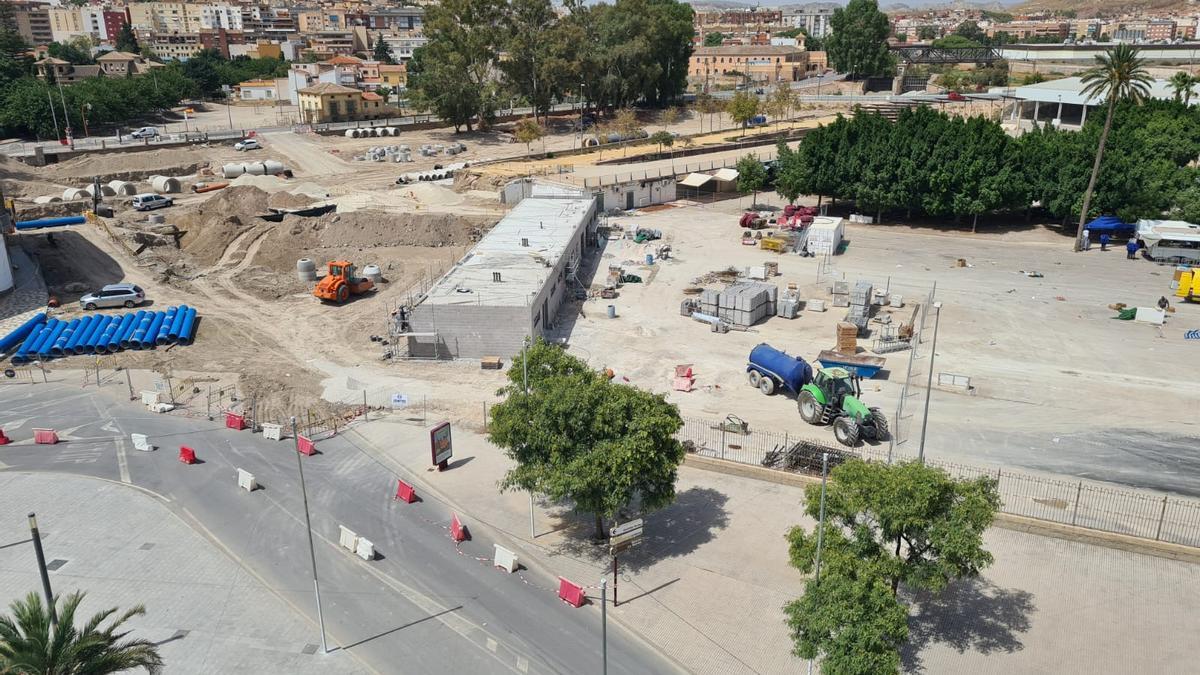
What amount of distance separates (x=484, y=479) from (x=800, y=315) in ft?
69.9

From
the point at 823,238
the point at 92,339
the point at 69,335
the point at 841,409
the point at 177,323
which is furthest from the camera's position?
the point at 823,238

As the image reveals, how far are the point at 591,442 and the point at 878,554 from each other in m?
7.57

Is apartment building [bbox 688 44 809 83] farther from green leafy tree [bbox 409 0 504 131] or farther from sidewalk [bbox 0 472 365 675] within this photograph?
sidewalk [bbox 0 472 365 675]

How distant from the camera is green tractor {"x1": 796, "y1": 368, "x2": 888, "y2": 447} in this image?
93.5 feet

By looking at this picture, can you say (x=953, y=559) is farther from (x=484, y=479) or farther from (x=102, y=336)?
(x=102, y=336)

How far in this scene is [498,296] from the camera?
3784 centimetres

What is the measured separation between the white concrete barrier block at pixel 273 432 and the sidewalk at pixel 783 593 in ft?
23.5

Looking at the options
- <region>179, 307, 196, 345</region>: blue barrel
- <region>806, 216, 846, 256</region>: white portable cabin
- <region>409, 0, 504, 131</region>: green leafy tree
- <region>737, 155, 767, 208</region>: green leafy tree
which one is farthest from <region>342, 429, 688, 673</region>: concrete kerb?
<region>409, 0, 504, 131</region>: green leafy tree

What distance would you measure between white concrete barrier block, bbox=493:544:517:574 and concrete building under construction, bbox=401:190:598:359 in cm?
1516

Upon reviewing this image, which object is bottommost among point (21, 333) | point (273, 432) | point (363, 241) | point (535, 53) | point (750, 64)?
point (273, 432)

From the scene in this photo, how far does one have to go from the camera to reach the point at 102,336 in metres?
38.3

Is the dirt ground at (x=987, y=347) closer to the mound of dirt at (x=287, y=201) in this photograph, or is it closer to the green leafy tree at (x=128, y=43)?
the mound of dirt at (x=287, y=201)

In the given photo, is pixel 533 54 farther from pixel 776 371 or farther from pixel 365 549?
pixel 365 549

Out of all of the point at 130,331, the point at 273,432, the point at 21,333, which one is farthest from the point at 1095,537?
the point at 21,333
